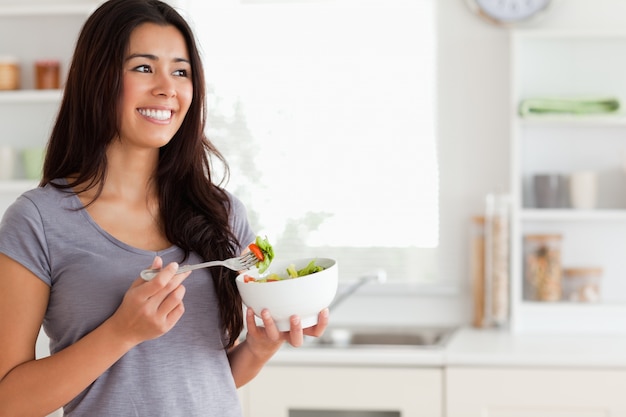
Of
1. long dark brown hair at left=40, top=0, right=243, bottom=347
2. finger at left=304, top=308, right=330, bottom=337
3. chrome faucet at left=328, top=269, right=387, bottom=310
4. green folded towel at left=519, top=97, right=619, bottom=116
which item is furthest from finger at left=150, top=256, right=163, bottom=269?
green folded towel at left=519, top=97, right=619, bottom=116

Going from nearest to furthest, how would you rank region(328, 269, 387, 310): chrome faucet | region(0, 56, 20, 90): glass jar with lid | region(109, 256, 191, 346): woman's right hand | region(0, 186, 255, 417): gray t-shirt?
region(109, 256, 191, 346): woman's right hand
region(0, 186, 255, 417): gray t-shirt
region(328, 269, 387, 310): chrome faucet
region(0, 56, 20, 90): glass jar with lid

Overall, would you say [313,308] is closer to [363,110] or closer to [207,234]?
[207,234]

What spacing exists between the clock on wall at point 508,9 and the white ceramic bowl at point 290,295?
2.17m

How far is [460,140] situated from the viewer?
3541mm

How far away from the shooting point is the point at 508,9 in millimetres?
3428

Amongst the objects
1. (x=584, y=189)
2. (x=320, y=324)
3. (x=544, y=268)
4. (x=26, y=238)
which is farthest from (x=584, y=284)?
(x=26, y=238)

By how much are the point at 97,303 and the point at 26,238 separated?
0.49 ft

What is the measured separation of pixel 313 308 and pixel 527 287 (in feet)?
6.72

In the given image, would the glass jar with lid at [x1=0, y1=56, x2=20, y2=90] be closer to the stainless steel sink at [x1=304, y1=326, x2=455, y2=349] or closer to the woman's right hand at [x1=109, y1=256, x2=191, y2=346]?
the stainless steel sink at [x1=304, y1=326, x2=455, y2=349]

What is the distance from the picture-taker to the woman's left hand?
1504 mm

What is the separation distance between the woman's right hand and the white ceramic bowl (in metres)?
0.15

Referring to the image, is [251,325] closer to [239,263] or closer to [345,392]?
[239,263]

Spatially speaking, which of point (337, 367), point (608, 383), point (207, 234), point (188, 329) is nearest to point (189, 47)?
point (207, 234)

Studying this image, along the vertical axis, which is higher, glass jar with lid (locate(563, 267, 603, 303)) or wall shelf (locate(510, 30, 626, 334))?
wall shelf (locate(510, 30, 626, 334))
